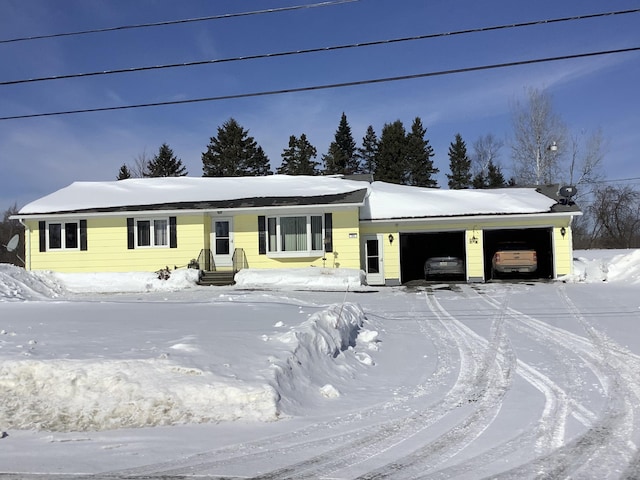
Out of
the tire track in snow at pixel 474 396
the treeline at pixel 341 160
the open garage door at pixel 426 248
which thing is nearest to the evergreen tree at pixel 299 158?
the treeline at pixel 341 160

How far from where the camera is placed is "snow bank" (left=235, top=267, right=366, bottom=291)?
20.2 meters

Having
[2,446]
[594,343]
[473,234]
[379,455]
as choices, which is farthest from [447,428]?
[473,234]

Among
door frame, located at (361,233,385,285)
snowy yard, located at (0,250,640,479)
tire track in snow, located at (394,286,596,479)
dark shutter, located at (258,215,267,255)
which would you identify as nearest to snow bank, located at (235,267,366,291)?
dark shutter, located at (258,215,267,255)

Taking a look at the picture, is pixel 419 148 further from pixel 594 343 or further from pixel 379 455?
pixel 379 455

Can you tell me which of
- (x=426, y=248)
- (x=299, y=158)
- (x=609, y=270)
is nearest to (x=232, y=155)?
(x=299, y=158)

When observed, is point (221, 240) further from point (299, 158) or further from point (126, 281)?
point (299, 158)

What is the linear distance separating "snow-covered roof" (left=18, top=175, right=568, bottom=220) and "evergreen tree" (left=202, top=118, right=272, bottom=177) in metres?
29.0

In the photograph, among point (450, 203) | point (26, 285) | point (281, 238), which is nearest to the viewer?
point (26, 285)

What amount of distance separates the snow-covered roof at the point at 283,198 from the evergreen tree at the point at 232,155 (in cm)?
2904

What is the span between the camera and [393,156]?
188 ft

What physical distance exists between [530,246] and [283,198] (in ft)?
37.6

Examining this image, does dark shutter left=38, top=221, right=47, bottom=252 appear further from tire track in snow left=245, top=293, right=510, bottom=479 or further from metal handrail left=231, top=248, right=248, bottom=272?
tire track in snow left=245, top=293, right=510, bottom=479

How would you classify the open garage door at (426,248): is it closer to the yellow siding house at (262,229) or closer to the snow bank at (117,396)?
the yellow siding house at (262,229)

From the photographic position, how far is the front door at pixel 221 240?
2233 centimetres
